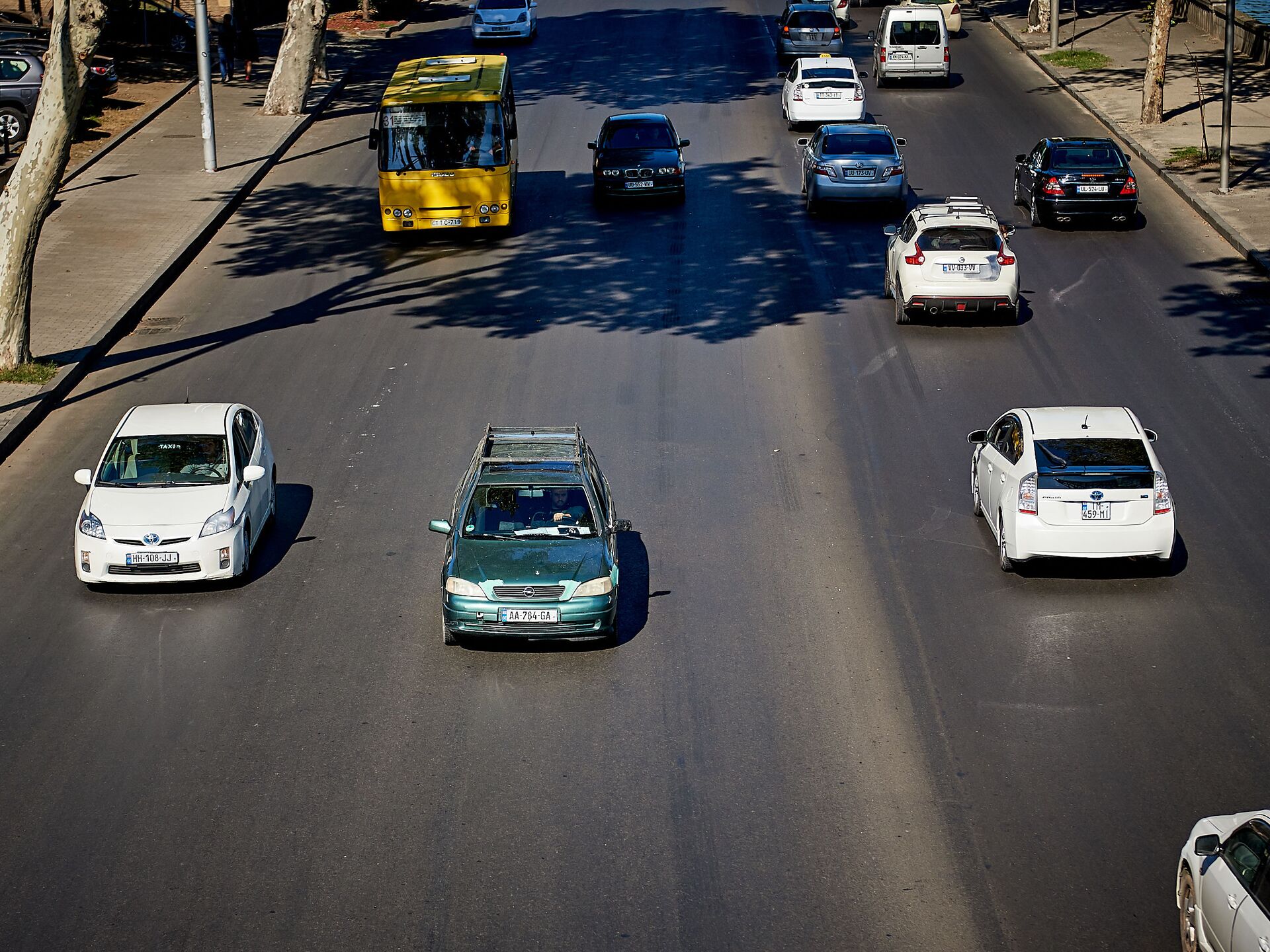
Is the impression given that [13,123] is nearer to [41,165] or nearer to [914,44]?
[41,165]

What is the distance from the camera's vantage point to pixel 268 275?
2741 centimetres

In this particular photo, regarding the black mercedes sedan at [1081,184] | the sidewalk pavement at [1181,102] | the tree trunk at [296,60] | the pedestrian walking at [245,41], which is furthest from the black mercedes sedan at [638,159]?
the pedestrian walking at [245,41]

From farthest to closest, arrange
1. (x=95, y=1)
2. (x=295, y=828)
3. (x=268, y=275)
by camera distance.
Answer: (x=268, y=275) → (x=95, y=1) → (x=295, y=828)

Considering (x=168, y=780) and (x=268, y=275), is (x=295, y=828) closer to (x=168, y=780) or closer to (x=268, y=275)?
(x=168, y=780)

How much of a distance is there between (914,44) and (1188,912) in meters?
35.0

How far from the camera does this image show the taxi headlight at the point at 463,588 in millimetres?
13734

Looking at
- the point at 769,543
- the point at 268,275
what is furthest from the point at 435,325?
the point at 769,543

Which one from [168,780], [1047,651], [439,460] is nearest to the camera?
[168,780]

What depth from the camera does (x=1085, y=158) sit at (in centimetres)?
2886

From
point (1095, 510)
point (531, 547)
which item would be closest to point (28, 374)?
point (531, 547)

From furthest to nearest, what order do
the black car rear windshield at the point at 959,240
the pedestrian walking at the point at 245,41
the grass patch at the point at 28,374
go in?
the pedestrian walking at the point at 245,41
the black car rear windshield at the point at 959,240
the grass patch at the point at 28,374

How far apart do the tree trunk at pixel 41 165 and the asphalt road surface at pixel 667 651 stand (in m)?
1.60

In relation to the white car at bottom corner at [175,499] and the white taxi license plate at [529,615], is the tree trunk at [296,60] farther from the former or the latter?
the white taxi license plate at [529,615]

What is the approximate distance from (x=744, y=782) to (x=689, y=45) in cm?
3920
